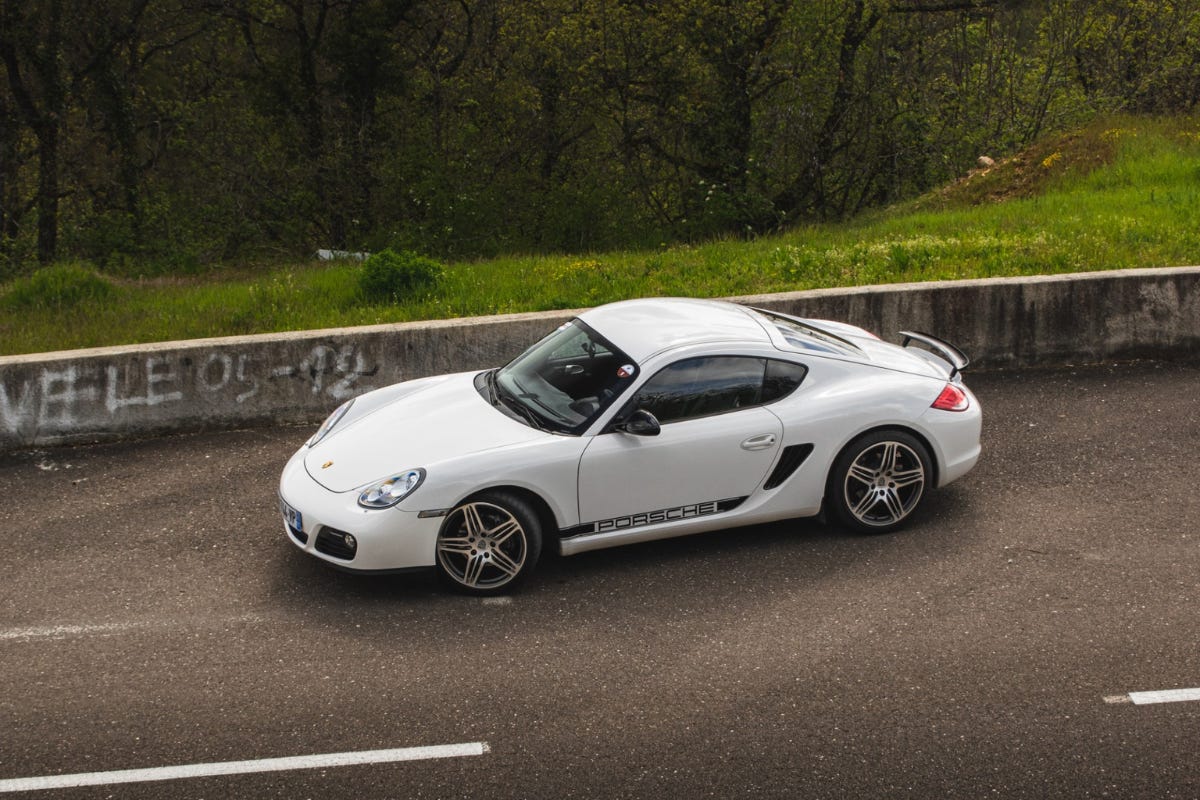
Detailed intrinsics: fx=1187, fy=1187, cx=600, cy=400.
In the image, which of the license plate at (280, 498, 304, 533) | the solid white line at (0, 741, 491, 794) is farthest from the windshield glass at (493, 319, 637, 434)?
the solid white line at (0, 741, 491, 794)

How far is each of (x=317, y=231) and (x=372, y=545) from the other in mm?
16514

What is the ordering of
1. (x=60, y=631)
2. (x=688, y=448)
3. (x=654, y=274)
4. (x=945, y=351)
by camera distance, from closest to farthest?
(x=60, y=631), (x=688, y=448), (x=945, y=351), (x=654, y=274)

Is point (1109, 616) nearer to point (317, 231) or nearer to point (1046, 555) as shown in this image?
point (1046, 555)

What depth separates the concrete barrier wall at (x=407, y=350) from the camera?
9055 millimetres

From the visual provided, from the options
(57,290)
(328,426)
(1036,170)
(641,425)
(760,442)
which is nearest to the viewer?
(641,425)

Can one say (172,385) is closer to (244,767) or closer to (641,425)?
(641,425)

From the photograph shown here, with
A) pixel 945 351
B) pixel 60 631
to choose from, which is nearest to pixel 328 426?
pixel 60 631

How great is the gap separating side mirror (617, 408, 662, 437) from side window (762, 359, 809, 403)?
0.79 meters

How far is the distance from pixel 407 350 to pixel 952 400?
Answer: 14.4 ft

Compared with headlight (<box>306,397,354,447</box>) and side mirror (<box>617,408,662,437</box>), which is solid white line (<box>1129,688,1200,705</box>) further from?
headlight (<box>306,397,354,447</box>)

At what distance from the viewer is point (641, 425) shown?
655cm

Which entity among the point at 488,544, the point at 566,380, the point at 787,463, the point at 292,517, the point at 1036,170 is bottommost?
the point at 488,544

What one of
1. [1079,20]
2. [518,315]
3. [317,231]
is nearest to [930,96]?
[1079,20]

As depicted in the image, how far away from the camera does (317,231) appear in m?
21.8
